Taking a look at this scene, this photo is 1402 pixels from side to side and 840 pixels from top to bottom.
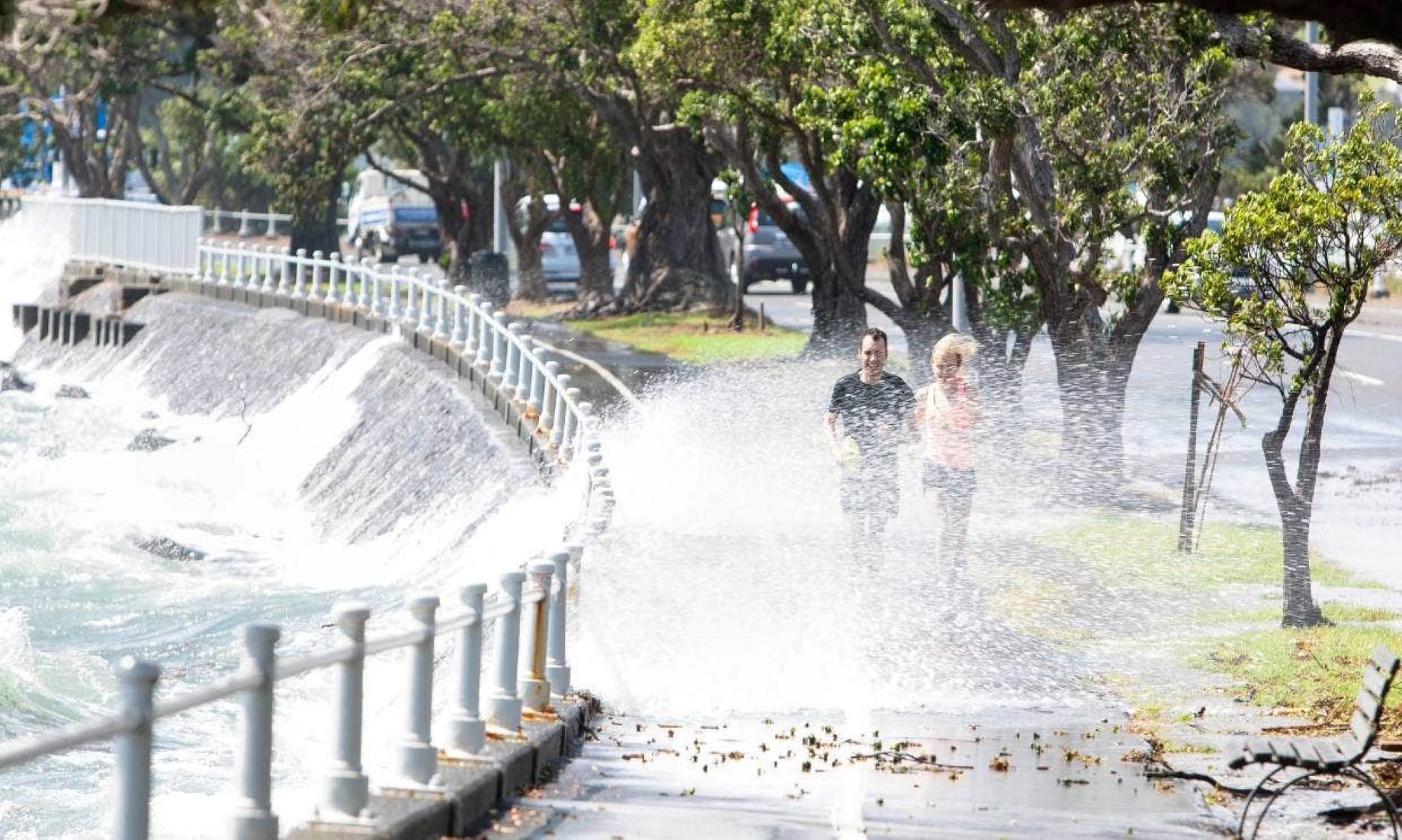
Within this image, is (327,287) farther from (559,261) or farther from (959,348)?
(959,348)

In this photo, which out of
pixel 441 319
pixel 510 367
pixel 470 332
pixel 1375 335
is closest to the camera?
pixel 510 367

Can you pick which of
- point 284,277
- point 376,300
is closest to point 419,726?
point 376,300

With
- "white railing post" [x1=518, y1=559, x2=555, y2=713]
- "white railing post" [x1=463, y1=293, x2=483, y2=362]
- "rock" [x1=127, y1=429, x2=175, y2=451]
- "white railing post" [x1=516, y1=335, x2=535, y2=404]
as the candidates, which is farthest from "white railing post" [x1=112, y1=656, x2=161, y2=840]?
"rock" [x1=127, y1=429, x2=175, y2=451]

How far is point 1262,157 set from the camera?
61.6 m

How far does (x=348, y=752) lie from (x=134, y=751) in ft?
5.57

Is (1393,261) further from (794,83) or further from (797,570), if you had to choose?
(794,83)

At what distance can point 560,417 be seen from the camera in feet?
66.8

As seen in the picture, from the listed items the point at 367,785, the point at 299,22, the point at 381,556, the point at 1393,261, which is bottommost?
the point at 381,556

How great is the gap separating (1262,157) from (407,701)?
5640 cm

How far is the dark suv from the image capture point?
48.8 m

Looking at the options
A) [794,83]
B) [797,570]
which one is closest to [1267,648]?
[797,570]

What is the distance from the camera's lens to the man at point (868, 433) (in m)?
13.5

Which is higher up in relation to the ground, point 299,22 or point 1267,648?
point 299,22

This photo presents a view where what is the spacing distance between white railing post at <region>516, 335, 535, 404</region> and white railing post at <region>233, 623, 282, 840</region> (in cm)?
1455
